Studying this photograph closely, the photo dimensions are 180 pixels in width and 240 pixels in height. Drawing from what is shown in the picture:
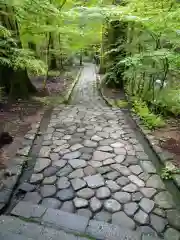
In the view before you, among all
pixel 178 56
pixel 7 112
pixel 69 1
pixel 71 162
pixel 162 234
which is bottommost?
pixel 162 234

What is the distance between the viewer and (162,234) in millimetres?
2896

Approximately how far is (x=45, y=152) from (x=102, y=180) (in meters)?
1.51

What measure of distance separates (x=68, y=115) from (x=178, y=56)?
11.8ft

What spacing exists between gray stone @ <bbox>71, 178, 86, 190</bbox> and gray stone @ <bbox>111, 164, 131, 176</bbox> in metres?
0.73

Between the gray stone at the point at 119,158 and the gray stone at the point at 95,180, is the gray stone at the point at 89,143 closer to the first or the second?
the gray stone at the point at 119,158

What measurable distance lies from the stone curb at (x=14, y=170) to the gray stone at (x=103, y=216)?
130cm

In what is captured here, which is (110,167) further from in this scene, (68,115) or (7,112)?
(7,112)

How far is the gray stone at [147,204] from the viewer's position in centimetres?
328

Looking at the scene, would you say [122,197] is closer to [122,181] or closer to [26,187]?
[122,181]

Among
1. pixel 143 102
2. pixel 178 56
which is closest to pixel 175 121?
pixel 143 102

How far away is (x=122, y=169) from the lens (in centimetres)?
423

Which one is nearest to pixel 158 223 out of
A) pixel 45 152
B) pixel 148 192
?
pixel 148 192

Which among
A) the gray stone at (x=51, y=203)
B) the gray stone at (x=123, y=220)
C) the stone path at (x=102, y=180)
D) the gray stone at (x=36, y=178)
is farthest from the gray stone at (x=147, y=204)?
the gray stone at (x=36, y=178)

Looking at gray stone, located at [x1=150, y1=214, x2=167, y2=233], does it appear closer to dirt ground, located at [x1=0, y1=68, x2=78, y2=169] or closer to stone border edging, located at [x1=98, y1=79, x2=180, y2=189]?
stone border edging, located at [x1=98, y1=79, x2=180, y2=189]
